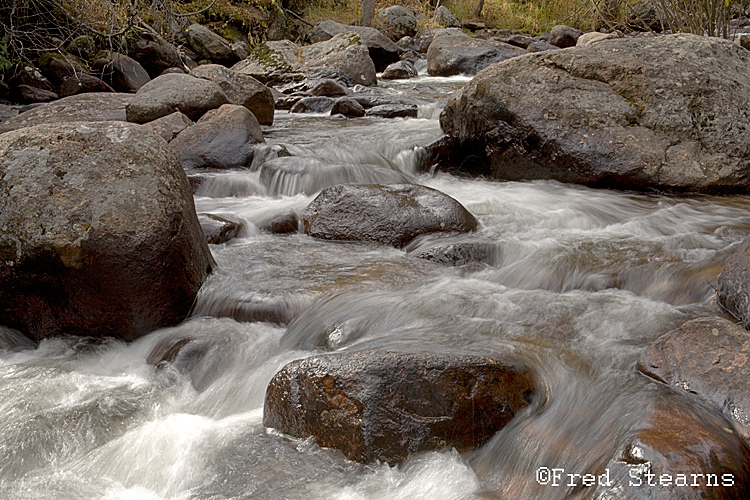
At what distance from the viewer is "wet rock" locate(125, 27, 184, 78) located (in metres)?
12.5

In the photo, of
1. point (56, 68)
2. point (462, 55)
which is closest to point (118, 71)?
point (56, 68)

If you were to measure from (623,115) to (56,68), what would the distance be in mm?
9924

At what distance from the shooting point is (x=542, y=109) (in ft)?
20.3

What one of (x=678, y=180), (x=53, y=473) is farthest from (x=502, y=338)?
(x=678, y=180)

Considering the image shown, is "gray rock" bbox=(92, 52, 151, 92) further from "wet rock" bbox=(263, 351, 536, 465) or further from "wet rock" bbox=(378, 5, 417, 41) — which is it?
"wet rock" bbox=(378, 5, 417, 41)

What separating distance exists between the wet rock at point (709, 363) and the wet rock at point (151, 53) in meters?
11.9

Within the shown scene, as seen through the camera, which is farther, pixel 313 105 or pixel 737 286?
pixel 313 105

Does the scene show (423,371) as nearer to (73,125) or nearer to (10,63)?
(73,125)

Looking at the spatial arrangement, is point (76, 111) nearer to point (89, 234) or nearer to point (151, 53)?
point (151, 53)

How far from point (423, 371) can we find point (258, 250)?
2.59m

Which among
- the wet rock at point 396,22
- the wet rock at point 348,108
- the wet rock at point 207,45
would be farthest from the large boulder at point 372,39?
the wet rock at point 348,108

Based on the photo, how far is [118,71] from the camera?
1148 centimetres

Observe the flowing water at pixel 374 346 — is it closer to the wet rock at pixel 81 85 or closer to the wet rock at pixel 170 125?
the wet rock at pixel 170 125

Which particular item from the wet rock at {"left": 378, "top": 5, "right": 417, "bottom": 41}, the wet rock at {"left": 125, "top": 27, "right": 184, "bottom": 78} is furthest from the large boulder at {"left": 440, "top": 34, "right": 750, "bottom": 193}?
the wet rock at {"left": 378, "top": 5, "right": 417, "bottom": 41}
